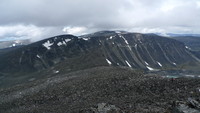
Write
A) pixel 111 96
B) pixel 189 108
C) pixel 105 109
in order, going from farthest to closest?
1. pixel 111 96
2. pixel 105 109
3. pixel 189 108

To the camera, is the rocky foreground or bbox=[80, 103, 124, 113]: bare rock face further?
the rocky foreground

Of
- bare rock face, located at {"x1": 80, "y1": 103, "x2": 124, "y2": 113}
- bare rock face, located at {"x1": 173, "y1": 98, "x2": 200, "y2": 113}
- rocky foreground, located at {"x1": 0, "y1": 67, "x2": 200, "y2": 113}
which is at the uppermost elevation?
bare rock face, located at {"x1": 173, "y1": 98, "x2": 200, "y2": 113}

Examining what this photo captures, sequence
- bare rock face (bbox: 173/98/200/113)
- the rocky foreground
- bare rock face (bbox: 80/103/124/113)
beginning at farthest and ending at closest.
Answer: the rocky foreground, bare rock face (bbox: 80/103/124/113), bare rock face (bbox: 173/98/200/113)

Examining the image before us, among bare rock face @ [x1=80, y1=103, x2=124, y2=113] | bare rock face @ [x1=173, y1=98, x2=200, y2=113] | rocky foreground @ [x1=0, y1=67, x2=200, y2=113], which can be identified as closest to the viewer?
bare rock face @ [x1=173, y1=98, x2=200, y2=113]

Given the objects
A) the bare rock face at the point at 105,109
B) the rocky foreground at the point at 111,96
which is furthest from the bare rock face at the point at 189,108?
the bare rock face at the point at 105,109

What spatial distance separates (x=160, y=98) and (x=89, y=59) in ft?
308

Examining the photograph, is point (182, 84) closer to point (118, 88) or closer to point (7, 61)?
point (118, 88)

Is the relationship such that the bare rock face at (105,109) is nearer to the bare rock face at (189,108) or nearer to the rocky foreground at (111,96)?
the rocky foreground at (111,96)

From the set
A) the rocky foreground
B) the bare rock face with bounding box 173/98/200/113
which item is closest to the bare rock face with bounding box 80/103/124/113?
the rocky foreground

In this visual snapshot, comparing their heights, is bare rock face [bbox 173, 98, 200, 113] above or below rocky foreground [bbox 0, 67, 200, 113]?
above

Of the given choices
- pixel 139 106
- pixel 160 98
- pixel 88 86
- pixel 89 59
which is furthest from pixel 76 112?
pixel 89 59

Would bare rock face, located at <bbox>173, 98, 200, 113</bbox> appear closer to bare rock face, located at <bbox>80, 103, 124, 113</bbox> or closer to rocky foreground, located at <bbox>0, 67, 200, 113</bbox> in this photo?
rocky foreground, located at <bbox>0, 67, 200, 113</bbox>

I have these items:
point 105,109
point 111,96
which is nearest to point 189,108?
point 105,109

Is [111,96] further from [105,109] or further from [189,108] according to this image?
[189,108]
